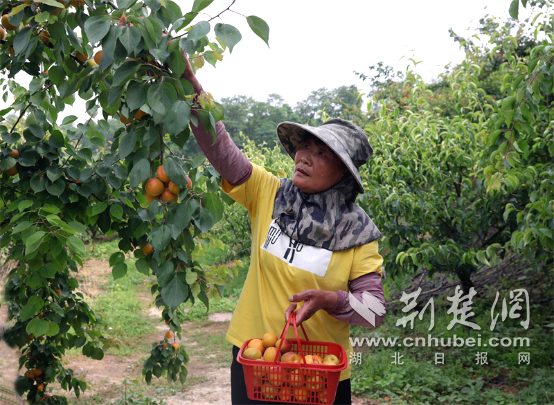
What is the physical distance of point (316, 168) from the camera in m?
1.60

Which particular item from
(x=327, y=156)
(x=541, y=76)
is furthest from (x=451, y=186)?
(x=327, y=156)

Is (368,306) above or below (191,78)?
below

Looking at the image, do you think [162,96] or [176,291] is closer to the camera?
[162,96]

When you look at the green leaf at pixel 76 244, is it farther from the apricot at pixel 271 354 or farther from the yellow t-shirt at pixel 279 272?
the apricot at pixel 271 354

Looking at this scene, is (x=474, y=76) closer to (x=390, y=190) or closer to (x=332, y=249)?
(x=390, y=190)

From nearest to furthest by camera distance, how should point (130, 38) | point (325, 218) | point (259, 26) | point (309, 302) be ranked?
point (130, 38)
point (259, 26)
point (309, 302)
point (325, 218)

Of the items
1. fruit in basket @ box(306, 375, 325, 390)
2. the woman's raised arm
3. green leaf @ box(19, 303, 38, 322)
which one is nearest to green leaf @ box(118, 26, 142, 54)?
the woman's raised arm

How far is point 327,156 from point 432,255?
2.44 metres

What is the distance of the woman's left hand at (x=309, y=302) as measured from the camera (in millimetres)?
1345

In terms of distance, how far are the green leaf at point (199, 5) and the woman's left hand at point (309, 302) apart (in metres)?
0.82

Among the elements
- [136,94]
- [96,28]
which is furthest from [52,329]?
[96,28]

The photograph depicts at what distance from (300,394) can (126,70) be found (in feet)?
3.15

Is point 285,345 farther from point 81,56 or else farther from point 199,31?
point 81,56

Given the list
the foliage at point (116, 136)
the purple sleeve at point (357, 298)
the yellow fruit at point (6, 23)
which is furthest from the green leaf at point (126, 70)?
the purple sleeve at point (357, 298)
